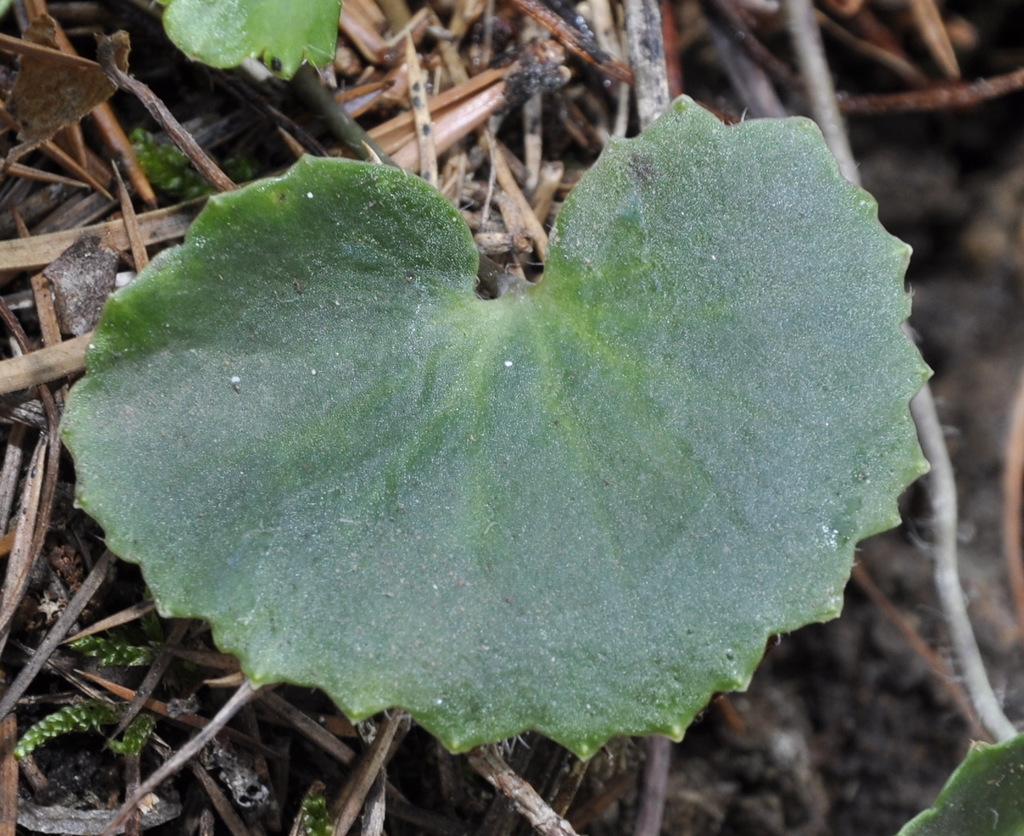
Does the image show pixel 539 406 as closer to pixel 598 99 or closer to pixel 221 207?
pixel 221 207

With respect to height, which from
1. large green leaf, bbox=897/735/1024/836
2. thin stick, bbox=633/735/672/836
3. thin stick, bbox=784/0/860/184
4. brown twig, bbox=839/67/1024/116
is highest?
thin stick, bbox=784/0/860/184

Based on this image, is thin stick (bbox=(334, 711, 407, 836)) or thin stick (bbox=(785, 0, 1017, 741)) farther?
thin stick (bbox=(785, 0, 1017, 741))

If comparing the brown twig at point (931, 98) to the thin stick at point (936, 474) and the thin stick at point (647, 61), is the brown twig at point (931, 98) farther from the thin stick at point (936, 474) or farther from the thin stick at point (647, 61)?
the thin stick at point (647, 61)

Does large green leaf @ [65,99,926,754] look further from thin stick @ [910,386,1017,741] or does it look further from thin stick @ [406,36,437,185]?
thin stick @ [910,386,1017,741]

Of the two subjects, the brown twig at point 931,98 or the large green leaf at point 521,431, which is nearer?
Answer: the large green leaf at point 521,431

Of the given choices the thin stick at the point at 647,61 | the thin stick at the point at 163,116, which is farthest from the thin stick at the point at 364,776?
the thin stick at the point at 647,61

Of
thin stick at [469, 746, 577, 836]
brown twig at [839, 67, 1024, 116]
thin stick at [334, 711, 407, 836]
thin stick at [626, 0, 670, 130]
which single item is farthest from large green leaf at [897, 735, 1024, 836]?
brown twig at [839, 67, 1024, 116]

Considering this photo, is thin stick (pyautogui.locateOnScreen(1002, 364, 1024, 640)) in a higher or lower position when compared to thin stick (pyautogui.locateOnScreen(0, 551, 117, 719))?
lower
